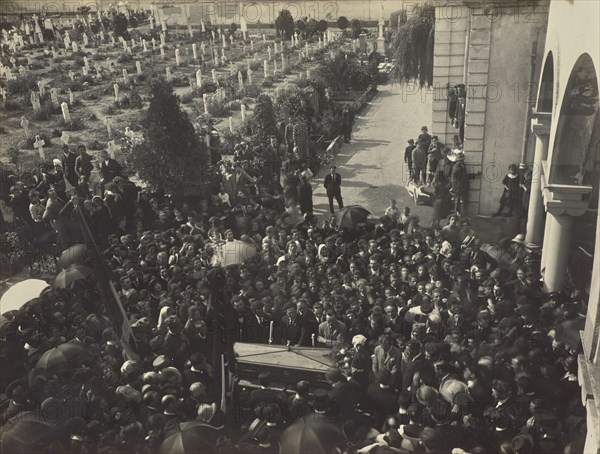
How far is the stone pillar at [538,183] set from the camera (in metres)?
9.08

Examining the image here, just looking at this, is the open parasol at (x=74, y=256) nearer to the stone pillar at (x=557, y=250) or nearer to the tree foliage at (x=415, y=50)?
the tree foliage at (x=415, y=50)

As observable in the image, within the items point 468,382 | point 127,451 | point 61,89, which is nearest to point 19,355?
point 127,451

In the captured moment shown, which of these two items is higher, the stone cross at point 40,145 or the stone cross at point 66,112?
the stone cross at point 66,112

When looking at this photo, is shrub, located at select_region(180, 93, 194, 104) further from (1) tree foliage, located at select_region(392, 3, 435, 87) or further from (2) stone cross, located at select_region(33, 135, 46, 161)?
(1) tree foliage, located at select_region(392, 3, 435, 87)


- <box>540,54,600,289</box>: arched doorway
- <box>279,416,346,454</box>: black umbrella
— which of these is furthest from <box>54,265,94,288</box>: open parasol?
<box>540,54,600,289</box>: arched doorway

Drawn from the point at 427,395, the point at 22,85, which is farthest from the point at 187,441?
the point at 22,85

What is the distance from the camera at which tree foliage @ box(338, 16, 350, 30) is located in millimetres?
8953

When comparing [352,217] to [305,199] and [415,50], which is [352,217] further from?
[415,50]

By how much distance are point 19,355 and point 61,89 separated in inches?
157

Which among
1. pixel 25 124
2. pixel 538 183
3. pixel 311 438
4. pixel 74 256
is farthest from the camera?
pixel 538 183

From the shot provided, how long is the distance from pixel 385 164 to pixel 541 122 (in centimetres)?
227

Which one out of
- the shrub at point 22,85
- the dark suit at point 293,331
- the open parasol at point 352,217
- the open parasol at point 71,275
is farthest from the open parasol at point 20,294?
the open parasol at point 352,217

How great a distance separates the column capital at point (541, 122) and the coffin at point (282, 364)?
436 centimetres

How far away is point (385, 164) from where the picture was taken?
31.8 ft
